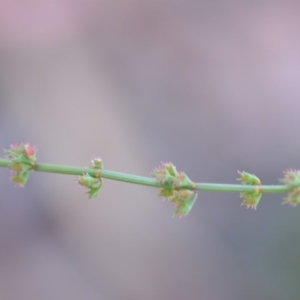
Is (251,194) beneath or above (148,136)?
beneath

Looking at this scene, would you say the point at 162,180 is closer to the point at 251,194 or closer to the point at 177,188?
the point at 177,188

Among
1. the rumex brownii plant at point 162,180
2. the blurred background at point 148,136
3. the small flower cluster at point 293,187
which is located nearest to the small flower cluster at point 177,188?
the rumex brownii plant at point 162,180

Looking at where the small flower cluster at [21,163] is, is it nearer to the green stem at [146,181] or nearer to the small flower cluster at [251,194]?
the green stem at [146,181]

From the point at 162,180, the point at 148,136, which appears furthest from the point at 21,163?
the point at 148,136

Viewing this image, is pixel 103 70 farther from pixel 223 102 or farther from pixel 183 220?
pixel 183 220

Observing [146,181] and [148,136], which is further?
[148,136]

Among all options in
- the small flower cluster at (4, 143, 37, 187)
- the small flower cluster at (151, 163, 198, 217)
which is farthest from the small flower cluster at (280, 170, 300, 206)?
the small flower cluster at (4, 143, 37, 187)
